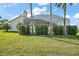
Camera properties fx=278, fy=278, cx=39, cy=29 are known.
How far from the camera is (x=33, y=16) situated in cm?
375

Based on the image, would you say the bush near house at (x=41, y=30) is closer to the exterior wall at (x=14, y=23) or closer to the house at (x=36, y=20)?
the house at (x=36, y=20)

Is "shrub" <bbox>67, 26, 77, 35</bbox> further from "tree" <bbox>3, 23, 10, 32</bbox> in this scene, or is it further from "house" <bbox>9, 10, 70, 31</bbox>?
"tree" <bbox>3, 23, 10, 32</bbox>

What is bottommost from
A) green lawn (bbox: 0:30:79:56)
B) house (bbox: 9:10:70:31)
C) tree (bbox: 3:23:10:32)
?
green lawn (bbox: 0:30:79:56)

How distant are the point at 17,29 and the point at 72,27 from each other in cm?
74

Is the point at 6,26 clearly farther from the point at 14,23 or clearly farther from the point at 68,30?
the point at 68,30

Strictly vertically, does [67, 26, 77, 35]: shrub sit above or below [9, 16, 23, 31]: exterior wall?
below

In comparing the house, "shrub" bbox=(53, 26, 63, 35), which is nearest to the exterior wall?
the house

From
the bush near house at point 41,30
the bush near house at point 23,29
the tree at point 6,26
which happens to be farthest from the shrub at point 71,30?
the tree at point 6,26

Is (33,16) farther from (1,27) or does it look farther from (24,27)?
(1,27)

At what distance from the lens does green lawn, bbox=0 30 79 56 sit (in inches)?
145

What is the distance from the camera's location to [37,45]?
3703 millimetres

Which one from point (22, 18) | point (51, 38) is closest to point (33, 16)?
point (22, 18)

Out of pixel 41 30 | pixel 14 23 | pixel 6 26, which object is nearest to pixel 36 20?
pixel 41 30

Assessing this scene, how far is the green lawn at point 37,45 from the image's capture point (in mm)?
3678
